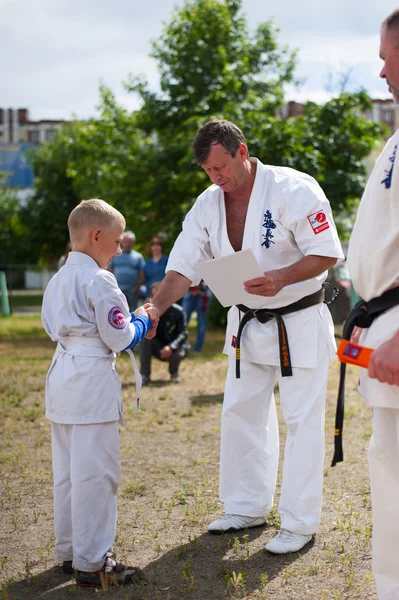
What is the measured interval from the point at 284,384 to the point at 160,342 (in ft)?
20.3

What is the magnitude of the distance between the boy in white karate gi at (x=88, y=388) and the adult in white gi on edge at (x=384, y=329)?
133cm

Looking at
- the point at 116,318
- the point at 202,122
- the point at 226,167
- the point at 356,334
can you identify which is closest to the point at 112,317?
the point at 116,318

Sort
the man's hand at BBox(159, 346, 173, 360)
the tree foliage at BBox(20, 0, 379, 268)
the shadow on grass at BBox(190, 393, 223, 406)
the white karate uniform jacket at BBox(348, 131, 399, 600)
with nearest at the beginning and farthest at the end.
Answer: the white karate uniform jacket at BBox(348, 131, 399, 600) → the shadow on grass at BBox(190, 393, 223, 406) → the man's hand at BBox(159, 346, 173, 360) → the tree foliage at BBox(20, 0, 379, 268)

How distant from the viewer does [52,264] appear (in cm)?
5634

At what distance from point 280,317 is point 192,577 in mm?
1428

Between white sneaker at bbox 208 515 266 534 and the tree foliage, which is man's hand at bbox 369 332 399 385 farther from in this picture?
the tree foliage

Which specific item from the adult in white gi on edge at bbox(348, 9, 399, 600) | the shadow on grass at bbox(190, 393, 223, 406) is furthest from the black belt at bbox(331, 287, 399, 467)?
the shadow on grass at bbox(190, 393, 223, 406)

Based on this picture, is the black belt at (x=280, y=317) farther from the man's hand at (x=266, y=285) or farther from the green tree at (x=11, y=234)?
the green tree at (x=11, y=234)

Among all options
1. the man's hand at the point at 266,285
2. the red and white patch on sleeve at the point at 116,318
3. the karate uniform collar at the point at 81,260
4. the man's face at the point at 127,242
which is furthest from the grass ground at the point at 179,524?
the man's face at the point at 127,242

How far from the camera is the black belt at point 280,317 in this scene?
4.18 metres

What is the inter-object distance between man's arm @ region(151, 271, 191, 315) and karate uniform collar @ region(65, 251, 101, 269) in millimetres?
780

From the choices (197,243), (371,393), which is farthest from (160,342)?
(371,393)

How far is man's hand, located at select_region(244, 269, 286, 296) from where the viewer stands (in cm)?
383

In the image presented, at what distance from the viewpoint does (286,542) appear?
4027 mm
